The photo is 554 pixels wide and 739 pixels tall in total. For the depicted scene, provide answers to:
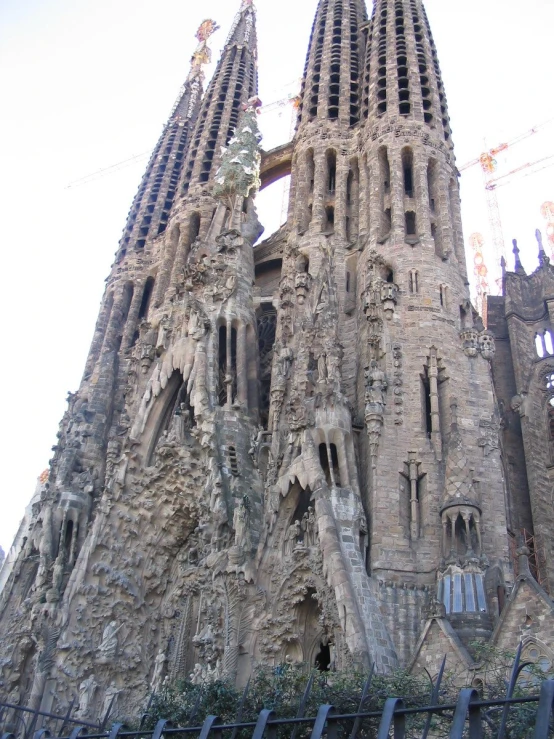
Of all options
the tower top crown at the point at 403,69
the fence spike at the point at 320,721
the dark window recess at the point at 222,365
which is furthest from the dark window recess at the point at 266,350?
the fence spike at the point at 320,721

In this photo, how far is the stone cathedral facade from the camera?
1641 centimetres

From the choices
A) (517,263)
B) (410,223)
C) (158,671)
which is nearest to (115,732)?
(158,671)

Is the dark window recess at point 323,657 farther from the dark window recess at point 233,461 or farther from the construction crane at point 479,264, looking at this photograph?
the construction crane at point 479,264

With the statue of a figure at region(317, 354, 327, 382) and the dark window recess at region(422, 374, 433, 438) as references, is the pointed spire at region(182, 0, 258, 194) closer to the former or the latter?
the statue of a figure at region(317, 354, 327, 382)

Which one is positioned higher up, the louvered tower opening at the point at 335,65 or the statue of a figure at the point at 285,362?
the louvered tower opening at the point at 335,65

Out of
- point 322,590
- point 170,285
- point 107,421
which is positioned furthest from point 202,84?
point 322,590

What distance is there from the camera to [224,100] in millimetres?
37469

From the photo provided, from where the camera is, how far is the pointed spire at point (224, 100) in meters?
34.5

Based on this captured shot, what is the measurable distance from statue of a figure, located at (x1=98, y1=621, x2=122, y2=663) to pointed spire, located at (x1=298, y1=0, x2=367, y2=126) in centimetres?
1778

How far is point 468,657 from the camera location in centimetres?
1395

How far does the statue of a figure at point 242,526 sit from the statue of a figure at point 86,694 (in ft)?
17.3

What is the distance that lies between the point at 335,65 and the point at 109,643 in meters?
21.9

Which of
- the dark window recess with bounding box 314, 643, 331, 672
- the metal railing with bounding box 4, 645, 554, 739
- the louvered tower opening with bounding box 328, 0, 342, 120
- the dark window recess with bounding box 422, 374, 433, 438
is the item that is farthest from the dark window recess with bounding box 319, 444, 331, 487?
the louvered tower opening with bounding box 328, 0, 342, 120

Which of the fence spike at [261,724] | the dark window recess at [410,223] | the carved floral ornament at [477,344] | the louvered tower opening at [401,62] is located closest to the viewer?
the fence spike at [261,724]
